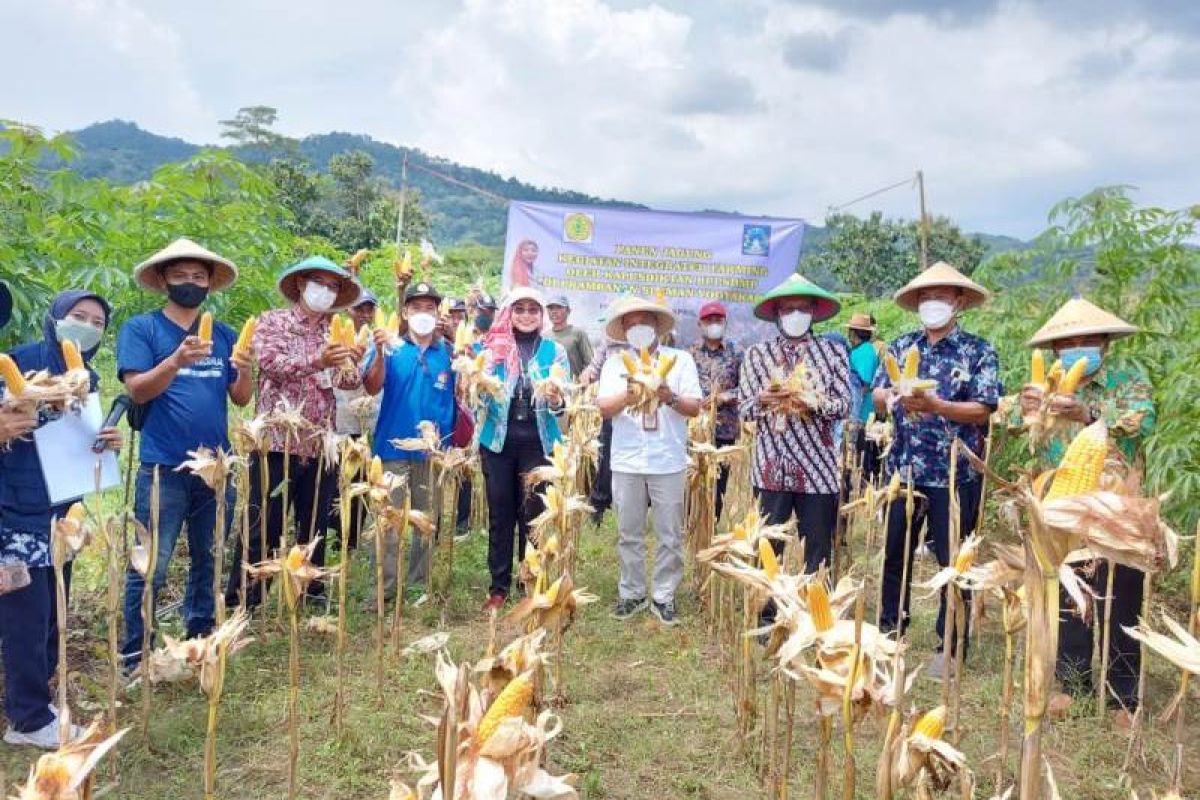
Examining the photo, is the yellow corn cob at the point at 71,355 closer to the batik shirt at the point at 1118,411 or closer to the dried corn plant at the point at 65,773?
the dried corn plant at the point at 65,773

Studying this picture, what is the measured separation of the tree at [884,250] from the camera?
1519 inches

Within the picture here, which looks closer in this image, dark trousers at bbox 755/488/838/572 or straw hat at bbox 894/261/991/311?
straw hat at bbox 894/261/991/311

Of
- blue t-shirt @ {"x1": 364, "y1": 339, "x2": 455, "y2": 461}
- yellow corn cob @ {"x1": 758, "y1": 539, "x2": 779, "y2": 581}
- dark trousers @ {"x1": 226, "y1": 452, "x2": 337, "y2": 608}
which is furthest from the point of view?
blue t-shirt @ {"x1": 364, "y1": 339, "x2": 455, "y2": 461}

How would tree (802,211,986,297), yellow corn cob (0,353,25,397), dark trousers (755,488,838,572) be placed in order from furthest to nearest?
tree (802,211,986,297)
dark trousers (755,488,838,572)
yellow corn cob (0,353,25,397)

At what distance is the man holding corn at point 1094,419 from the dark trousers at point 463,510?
15.6 feet

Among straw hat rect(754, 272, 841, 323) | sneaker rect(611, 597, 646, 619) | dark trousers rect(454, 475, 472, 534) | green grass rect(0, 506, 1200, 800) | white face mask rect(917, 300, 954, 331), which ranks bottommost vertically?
green grass rect(0, 506, 1200, 800)

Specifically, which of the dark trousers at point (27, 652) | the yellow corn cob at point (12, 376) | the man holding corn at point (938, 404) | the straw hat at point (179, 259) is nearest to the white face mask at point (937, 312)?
the man holding corn at point (938, 404)

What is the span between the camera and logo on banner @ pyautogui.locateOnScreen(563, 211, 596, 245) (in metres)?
9.05

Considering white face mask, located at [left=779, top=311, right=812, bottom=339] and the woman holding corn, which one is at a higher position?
white face mask, located at [left=779, top=311, right=812, bottom=339]

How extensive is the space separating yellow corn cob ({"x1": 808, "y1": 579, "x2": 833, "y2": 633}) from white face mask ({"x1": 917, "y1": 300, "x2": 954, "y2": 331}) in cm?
286

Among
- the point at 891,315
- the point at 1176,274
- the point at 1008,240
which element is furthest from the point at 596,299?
the point at 1008,240

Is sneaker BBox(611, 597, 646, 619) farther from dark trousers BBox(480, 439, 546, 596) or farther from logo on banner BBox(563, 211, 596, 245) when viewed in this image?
logo on banner BBox(563, 211, 596, 245)

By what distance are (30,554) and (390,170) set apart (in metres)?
155

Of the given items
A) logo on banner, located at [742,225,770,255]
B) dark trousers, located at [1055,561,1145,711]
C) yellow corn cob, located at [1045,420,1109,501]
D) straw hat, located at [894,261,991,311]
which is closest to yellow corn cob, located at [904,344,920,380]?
straw hat, located at [894,261,991,311]
